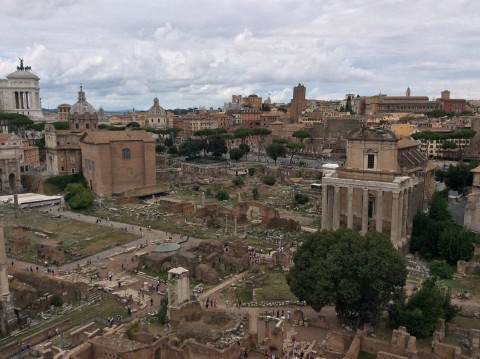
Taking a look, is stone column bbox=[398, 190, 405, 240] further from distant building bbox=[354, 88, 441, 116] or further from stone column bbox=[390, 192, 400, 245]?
distant building bbox=[354, 88, 441, 116]

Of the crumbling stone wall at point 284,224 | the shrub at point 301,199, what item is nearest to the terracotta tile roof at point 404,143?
the crumbling stone wall at point 284,224

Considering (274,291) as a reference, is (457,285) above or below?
above

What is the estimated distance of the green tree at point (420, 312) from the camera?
23047 millimetres

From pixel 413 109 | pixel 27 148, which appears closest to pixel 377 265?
pixel 27 148

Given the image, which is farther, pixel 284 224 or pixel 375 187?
pixel 284 224

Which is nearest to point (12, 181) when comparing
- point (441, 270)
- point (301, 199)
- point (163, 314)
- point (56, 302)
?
point (301, 199)

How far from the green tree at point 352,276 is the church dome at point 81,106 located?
64144 millimetres

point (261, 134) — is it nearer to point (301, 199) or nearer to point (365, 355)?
point (301, 199)

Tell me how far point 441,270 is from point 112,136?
155 ft

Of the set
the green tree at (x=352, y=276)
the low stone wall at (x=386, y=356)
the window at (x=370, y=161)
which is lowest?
the low stone wall at (x=386, y=356)

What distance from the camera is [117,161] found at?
6462 cm

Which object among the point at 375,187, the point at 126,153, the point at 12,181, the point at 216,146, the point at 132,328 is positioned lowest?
the point at 132,328

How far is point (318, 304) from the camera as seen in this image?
23.2 m

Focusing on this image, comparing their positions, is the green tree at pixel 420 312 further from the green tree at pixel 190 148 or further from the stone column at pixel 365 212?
the green tree at pixel 190 148
